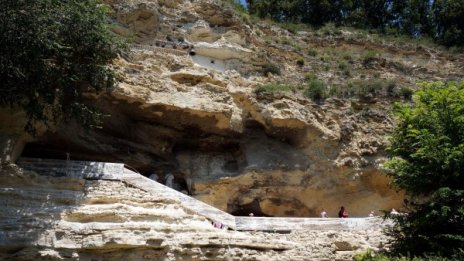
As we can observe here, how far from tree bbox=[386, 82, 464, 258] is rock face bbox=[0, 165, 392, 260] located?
3.30 ft

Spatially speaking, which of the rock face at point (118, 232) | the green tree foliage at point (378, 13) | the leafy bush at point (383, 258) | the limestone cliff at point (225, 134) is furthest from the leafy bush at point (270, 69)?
the green tree foliage at point (378, 13)

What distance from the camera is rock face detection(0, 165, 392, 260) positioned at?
9.68 metres

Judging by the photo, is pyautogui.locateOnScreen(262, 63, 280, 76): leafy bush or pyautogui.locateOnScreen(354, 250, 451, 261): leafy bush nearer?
pyautogui.locateOnScreen(354, 250, 451, 261): leafy bush

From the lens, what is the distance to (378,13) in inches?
1070

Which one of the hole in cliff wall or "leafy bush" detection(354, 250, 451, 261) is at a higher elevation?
"leafy bush" detection(354, 250, 451, 261)

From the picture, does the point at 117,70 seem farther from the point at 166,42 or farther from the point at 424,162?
the point at 424,162

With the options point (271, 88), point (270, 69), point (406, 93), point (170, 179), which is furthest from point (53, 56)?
point (406, 93)

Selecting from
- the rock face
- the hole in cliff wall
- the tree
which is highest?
the tree

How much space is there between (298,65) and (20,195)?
1073cm

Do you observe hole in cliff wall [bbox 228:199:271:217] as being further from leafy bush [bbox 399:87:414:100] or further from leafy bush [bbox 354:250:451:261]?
leafy bush [bbox 399:87:414:100]

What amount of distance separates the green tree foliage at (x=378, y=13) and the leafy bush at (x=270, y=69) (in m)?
8.84

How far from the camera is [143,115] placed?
14547 mm

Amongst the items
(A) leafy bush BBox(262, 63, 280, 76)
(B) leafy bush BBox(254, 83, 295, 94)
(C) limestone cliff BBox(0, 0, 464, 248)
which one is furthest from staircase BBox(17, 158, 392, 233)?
(A) leafy bush BBox(262, 63, 280, 76)

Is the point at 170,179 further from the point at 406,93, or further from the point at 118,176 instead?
the point at 406,93
